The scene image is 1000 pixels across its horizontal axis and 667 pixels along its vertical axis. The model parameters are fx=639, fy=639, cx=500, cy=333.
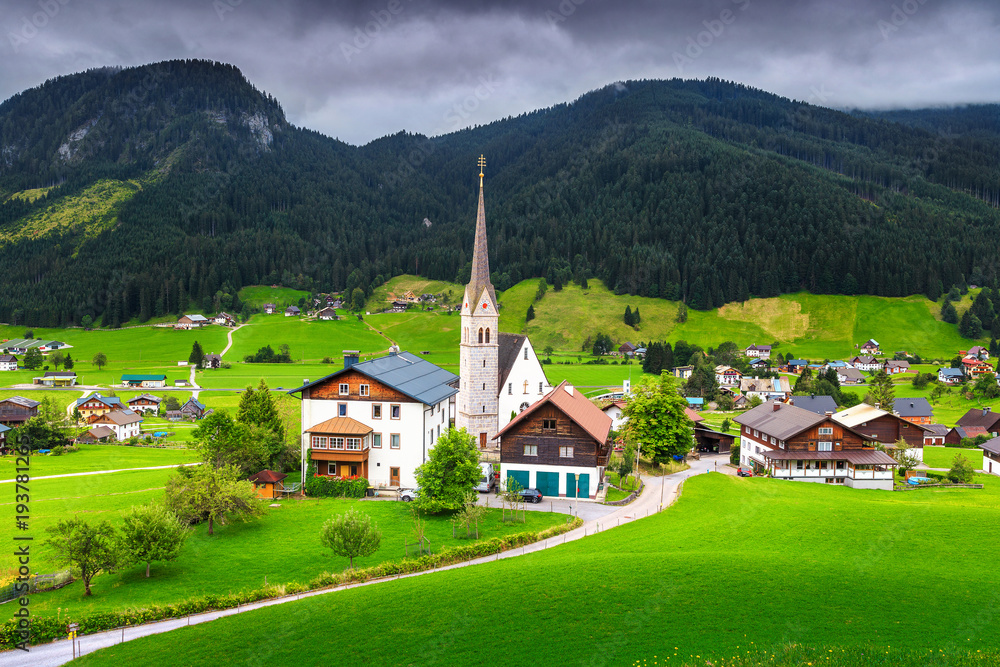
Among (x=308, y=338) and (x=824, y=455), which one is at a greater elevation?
(x=308, y=338)

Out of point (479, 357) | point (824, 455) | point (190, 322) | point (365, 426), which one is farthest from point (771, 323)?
point (190, 322)

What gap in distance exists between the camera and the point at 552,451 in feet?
164

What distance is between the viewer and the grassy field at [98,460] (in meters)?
60.3

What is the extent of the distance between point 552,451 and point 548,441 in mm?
829

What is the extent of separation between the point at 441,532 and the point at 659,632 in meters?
19.8

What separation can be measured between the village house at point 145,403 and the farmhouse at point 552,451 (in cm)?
8434

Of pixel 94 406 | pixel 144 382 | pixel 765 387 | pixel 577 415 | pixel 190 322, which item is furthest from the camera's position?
pixel 190 322

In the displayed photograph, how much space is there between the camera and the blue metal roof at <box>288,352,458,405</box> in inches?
2041

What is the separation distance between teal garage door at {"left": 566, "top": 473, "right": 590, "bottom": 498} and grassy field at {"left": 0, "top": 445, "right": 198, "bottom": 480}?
3968cm

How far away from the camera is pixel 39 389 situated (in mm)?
117438

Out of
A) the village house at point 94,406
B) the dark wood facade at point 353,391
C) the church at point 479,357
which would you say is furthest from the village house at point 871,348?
the village house at point 94,406

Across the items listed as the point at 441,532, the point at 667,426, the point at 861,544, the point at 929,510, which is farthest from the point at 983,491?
the point at 441,532

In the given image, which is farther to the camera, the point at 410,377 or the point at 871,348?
the point at 871,348

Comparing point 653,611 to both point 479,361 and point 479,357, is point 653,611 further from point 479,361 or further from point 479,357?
point 479,357
